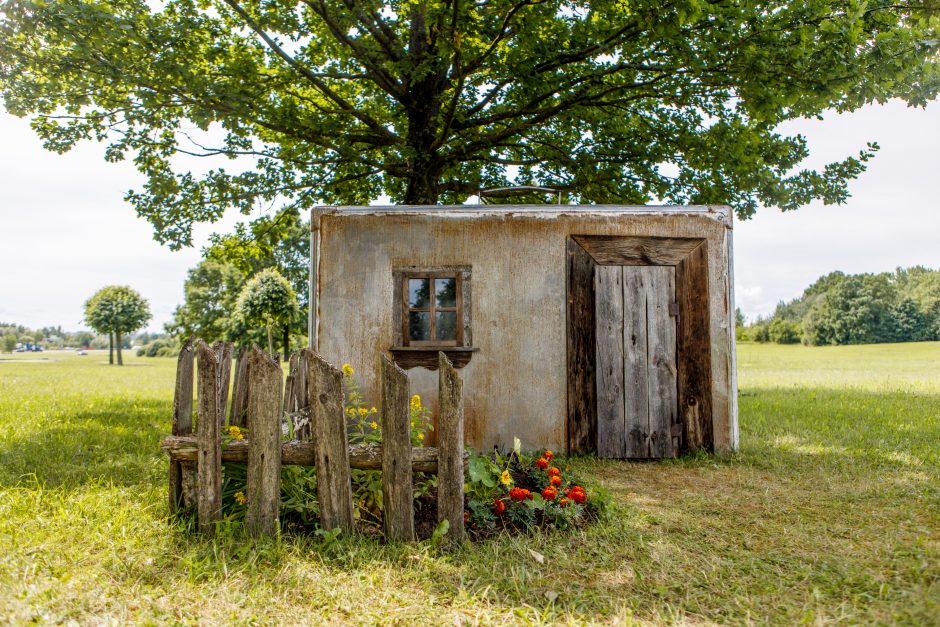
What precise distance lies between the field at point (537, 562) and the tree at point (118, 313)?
A: 140 ft

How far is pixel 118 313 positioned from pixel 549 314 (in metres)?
45.1

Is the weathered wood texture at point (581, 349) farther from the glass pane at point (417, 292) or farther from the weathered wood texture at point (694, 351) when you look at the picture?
the glass pane at point (417, 292)

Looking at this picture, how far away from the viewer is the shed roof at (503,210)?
289 inches

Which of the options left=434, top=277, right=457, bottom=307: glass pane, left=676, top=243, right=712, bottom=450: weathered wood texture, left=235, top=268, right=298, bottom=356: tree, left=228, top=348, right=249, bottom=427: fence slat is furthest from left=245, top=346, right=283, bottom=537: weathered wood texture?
left=235, top=268, right=298, bottom=356: tree

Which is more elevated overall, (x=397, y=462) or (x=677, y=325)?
(x=677, y=325)

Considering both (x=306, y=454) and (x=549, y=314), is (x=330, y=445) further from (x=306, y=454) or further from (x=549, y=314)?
(x=549, y=314)

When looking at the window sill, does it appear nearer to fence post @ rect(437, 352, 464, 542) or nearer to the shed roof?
the shed roof

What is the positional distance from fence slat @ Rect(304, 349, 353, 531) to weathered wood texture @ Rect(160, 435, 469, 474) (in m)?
0.13

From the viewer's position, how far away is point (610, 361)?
749 cm

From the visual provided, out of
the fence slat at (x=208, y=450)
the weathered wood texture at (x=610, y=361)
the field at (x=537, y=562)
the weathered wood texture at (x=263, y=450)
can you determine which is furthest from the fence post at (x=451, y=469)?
the weathered wood texture at (x=610, y=361)

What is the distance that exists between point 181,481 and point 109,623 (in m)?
1.55

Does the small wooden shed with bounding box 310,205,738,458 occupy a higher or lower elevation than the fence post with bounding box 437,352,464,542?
higher

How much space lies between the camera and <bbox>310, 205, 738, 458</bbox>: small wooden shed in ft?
24.2

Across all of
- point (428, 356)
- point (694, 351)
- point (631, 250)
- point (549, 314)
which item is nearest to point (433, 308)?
point (428, 356)
